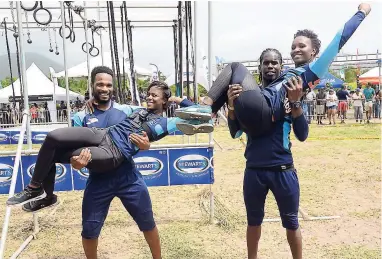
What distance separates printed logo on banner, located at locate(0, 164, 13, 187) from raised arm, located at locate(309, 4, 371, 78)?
3278 millimetres

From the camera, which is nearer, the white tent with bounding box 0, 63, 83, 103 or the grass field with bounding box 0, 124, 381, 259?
the grass field with bounding box 0, 124, 381, 259

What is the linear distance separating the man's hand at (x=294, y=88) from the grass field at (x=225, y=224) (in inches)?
70.7

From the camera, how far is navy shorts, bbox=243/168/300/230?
8.64ft

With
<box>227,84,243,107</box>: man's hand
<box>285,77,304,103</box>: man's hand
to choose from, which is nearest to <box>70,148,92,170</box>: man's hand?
<box>227,84,243,107</box>: man's hand

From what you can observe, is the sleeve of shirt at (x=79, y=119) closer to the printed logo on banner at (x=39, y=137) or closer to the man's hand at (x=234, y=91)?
the man's hand at (x=234, y=91)

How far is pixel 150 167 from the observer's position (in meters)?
4.43

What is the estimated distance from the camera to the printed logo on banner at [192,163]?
14.5 ft

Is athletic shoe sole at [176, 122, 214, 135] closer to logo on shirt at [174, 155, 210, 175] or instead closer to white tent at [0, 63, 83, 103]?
logo on shirt at [174, 155, 210, 175]

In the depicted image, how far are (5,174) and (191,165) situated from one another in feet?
6.62

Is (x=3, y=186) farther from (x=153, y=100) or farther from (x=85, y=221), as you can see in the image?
(x=153, y=100)

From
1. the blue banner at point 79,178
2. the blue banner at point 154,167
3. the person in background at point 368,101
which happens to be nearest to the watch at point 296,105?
the blue banner at point 154,167

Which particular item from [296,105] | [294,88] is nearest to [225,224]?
[296,105]

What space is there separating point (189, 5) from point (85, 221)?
8.35 feet

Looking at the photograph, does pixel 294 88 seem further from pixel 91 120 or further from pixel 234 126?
pixel 91 120
